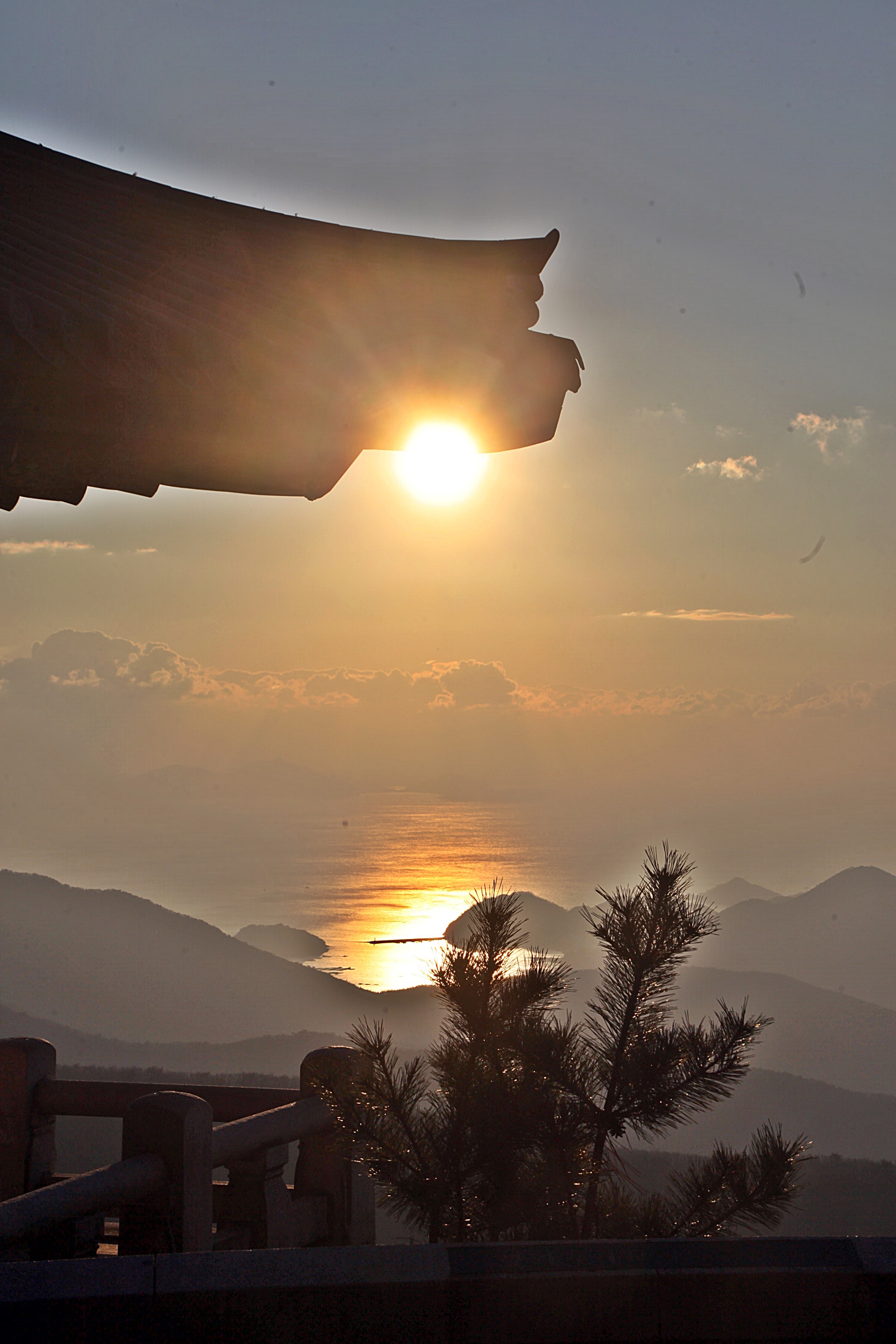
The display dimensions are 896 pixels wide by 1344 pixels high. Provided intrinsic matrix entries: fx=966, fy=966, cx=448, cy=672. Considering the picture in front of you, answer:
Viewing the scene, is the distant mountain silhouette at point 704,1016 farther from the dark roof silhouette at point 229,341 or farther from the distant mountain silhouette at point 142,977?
the distant mountain silhouette at point 142,977

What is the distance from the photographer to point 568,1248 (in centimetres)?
223

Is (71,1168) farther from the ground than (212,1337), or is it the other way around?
(212,1337)

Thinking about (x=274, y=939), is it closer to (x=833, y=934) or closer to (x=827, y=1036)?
(x=827, y=1036)

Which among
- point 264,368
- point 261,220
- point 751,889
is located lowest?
point 264,368

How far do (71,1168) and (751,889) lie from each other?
186 m

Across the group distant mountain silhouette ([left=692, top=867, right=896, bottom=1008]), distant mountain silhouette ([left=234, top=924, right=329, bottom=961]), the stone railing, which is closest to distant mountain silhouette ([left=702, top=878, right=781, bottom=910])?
distant mountain silhouette ([left=692, top=867, right=896, bottom=1008])

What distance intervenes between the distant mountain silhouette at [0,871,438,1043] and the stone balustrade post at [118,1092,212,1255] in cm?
7058

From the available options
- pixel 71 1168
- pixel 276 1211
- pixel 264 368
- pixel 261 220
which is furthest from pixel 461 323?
pixel 71 1168

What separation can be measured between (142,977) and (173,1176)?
96.3 meters

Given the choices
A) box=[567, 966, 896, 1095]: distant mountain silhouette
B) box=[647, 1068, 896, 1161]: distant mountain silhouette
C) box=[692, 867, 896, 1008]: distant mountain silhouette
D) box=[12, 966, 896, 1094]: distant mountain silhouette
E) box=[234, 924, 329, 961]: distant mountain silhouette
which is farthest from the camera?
box=[692, 867, 896, 1008]: distant mountain silhouette

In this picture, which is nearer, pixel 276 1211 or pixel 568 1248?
pixel 568 1248

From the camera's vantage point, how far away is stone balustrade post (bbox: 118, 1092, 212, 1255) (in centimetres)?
356

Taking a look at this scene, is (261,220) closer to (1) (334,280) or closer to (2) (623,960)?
(1) (334,280)

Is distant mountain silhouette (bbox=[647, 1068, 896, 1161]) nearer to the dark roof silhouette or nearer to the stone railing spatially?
the stone railing
